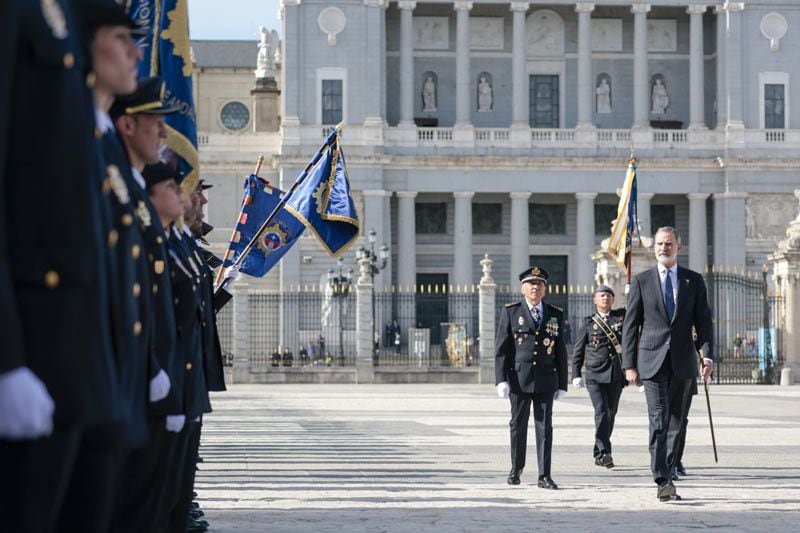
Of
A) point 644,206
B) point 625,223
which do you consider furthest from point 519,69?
point 625,223

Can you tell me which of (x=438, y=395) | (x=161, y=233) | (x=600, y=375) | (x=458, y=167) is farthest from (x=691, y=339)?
(x=458, y=167)

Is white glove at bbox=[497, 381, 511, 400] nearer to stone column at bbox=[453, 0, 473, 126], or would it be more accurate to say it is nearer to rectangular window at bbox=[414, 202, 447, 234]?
stone column at bbox=[453, 0, 473, 126]

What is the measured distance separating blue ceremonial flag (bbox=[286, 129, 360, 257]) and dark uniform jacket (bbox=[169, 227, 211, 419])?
7.73 meters

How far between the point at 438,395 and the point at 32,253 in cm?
2627

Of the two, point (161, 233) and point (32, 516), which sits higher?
point (161, 233)

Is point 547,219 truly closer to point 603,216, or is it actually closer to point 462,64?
point 603,216

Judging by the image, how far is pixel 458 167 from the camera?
57812 mm

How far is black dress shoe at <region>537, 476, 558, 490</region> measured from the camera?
1127 cm

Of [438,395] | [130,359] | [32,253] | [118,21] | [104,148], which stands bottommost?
[438,395]

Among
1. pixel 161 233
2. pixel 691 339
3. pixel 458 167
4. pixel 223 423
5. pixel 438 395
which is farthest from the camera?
pixel 458 167

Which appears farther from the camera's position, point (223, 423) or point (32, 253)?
point (223, 423)

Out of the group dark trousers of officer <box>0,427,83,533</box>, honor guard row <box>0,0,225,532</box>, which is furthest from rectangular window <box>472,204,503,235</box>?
dark trousers of officer <box>0,427,83,533</box>

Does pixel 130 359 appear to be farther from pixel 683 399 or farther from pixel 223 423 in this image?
pixel 223 423

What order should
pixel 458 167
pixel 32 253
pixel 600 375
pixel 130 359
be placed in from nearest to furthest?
pixel 32 253, pixel 130 359, pixel 600 375, pixel 458 167
